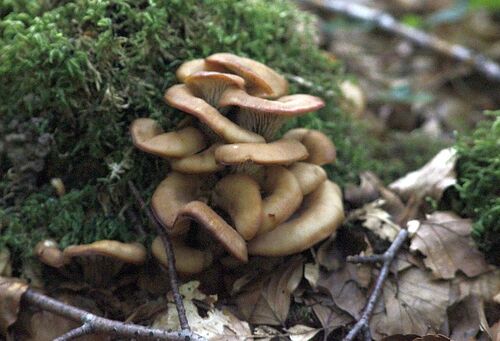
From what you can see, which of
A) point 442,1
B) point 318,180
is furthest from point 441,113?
point 318,180

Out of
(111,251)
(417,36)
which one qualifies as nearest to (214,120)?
(111,251)

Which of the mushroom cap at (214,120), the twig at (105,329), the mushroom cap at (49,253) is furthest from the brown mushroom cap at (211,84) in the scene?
the twig at (105,329)

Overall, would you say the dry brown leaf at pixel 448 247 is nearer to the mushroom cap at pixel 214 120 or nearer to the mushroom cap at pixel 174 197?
the mushroom cap at pixel 214 120

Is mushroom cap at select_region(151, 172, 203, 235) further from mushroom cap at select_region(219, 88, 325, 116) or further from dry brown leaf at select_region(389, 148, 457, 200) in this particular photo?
dry brown leaf at select_region(389, 148, 457, 200)

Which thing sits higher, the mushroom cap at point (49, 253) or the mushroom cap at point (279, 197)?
the mushroom cap at point (279, 197)

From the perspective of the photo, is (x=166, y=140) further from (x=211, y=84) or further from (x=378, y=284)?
(x=378, y=284)

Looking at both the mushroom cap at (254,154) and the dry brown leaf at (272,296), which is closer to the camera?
the mushroom cap at (254,154)
